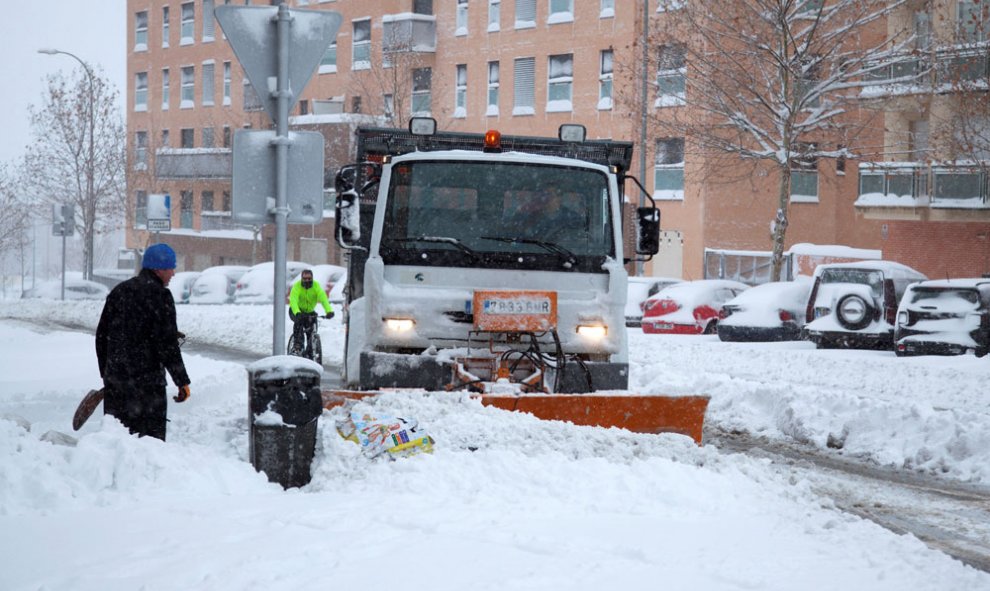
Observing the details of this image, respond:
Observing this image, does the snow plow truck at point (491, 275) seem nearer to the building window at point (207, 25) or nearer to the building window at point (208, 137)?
the building window at point (208, 137)

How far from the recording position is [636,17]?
42969 millimetres

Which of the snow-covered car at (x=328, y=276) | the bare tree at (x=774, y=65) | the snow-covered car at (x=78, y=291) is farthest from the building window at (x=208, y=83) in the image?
the bare tree at (x=774, y=65)

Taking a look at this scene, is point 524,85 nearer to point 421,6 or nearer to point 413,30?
point 413,30

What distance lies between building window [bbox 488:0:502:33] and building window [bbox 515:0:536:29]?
97cm

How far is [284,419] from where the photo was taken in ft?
23.7

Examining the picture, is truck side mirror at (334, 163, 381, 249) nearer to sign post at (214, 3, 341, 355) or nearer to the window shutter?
sign post at (214, 3, 341, 355)

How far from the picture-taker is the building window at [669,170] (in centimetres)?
4131

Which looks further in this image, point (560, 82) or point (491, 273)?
point (560, 82)

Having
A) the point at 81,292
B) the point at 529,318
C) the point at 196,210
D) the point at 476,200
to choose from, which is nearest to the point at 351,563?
the point at 529,318

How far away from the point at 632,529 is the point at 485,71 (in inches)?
1714

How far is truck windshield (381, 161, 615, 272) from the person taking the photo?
9.20 m

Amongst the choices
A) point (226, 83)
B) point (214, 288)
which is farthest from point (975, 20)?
point (226, 83)

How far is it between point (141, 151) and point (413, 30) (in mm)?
22327

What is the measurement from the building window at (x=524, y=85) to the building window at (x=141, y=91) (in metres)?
31.0
